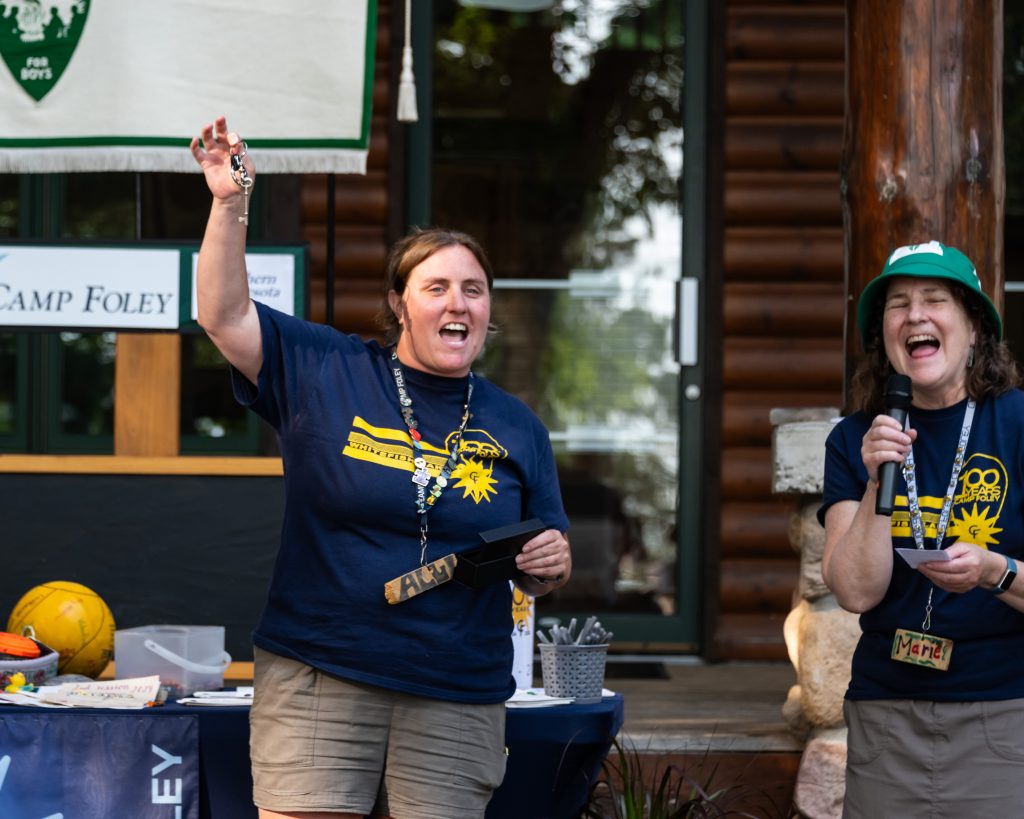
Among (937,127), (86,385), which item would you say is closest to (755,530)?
(937,127)

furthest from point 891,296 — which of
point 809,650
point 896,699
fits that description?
point 809,650

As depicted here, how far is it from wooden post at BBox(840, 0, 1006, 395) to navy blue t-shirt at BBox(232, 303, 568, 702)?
1.66 m

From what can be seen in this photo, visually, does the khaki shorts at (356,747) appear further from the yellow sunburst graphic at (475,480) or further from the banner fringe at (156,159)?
the banner fringe at (156,159)

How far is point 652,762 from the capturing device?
14.2 ft

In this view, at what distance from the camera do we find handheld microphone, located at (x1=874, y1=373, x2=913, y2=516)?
231 cm

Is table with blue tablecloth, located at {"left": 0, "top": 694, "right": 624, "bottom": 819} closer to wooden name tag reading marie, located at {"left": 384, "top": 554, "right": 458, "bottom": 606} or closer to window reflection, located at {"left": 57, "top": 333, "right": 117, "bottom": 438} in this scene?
wooden name tag reading marie, located at {"left": 384, "top": 554, "right": 458, "bottom": 606}

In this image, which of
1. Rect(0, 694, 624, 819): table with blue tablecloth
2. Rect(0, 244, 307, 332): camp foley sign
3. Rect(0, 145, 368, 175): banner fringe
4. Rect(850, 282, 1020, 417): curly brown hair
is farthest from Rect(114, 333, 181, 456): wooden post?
Rect(850, 282, 1020, 417): curly brown hair

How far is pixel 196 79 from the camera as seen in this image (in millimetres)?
4508

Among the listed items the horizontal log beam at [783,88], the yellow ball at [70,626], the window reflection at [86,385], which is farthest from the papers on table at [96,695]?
the horizontal log beam at [783,88]

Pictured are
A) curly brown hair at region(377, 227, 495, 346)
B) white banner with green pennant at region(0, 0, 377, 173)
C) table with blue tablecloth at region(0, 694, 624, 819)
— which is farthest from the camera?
white banner with green pennant at region(0, 0, 377, 173)

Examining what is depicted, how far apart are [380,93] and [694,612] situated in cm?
261

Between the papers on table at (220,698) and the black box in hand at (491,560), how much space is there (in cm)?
98

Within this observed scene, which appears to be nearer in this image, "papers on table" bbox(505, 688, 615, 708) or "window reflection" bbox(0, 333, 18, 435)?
"papers on table" bbox(505, 688, 615, 708)

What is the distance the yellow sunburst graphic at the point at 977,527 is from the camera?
2.52 m
